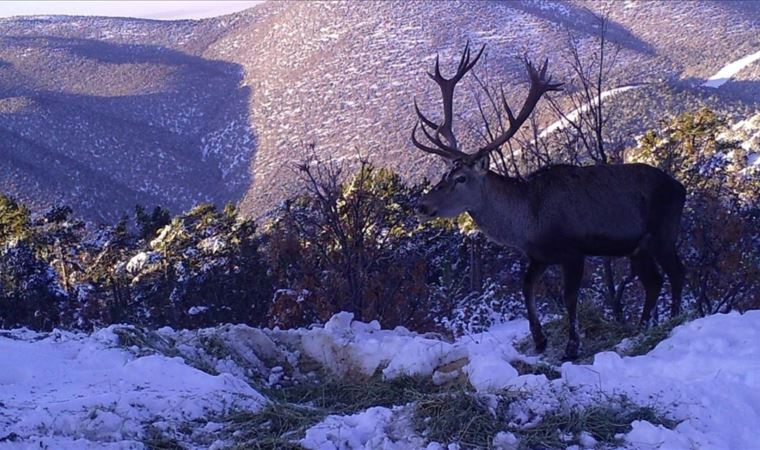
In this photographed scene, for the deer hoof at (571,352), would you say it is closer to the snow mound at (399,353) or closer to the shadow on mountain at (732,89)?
the snow mound at (399,353)

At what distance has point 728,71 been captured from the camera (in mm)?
68688

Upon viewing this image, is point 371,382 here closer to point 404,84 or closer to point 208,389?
point 208,389

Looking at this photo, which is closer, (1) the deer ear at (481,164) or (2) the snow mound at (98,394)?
(2) the snow mound at (98,394)

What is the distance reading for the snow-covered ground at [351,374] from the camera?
479cm

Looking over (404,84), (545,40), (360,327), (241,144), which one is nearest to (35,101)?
(241,144)

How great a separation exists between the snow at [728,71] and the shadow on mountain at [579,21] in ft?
29.8

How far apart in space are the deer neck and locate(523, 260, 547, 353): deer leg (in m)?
0.25

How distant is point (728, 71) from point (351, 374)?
68891mm

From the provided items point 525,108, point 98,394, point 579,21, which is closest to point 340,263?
point 525,108

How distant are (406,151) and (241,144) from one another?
93.2 feet

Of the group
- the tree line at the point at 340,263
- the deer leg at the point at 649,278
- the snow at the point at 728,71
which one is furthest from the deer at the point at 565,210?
the snow at the point at 728,71

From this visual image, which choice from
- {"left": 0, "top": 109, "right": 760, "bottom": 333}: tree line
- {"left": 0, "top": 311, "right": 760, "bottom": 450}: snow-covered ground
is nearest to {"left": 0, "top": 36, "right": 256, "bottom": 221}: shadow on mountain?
{"left": 0, "top": 109, "right": 760, "bottom": 333}: tree line

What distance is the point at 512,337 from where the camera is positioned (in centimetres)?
888

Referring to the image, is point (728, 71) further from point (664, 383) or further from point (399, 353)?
point (664, 383)
